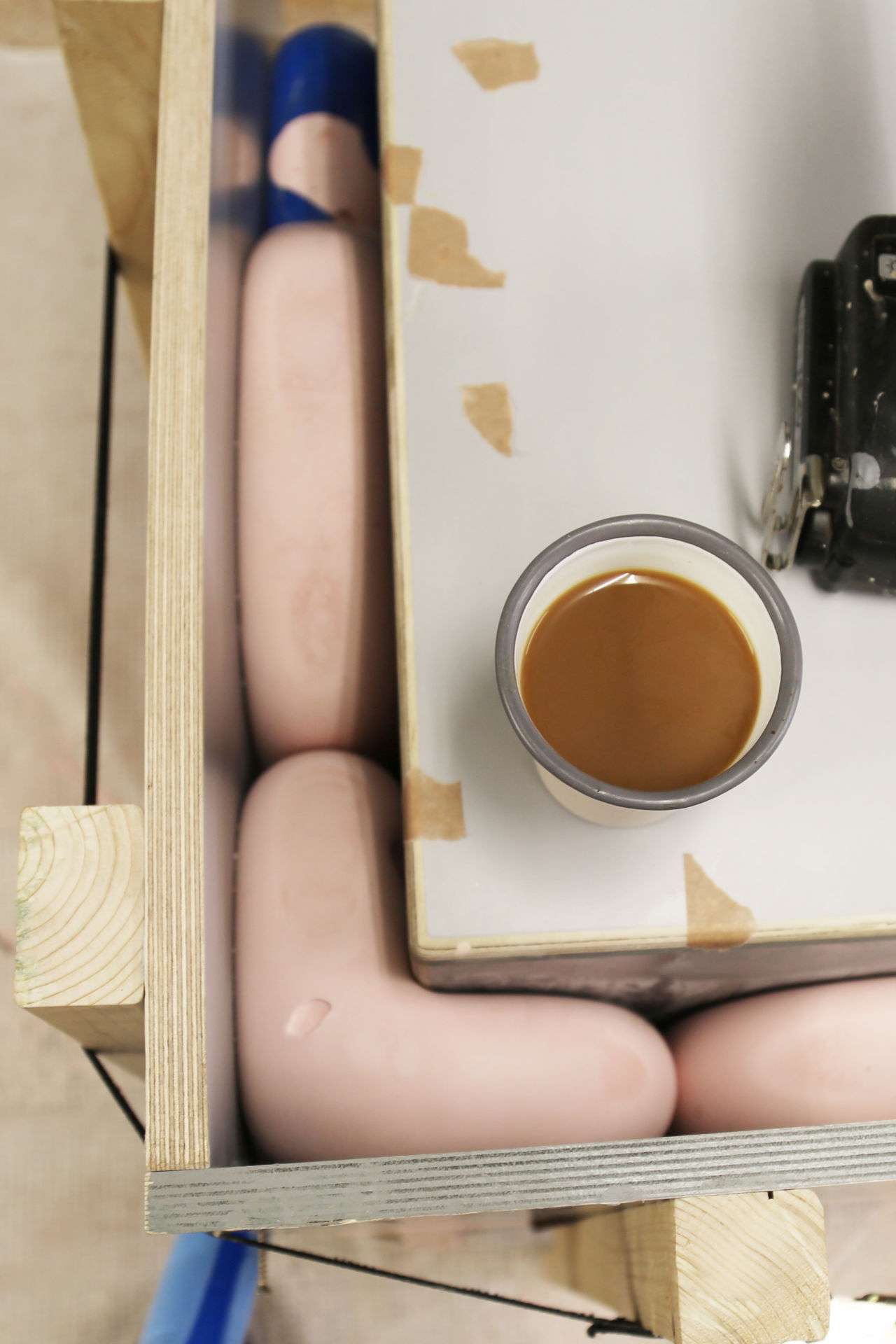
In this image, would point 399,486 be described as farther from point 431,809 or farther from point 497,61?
point 497,61

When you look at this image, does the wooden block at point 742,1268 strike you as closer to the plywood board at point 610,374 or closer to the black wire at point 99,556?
the plywood board at point 610,374

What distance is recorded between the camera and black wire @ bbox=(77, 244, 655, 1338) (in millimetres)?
591

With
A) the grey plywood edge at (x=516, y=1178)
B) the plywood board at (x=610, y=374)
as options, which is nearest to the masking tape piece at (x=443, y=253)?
the plywood board at (x=610, y=374)

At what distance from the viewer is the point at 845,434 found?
1.56 ft

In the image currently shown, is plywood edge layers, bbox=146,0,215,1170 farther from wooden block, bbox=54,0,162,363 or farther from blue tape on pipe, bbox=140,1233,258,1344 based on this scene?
blue tape on pipe, bbox=140,1233,258,1344

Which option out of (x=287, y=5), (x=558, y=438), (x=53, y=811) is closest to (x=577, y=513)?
(x=558, y=438)

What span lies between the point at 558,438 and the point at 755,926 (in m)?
0.26

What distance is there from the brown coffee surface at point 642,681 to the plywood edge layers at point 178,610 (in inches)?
6.3

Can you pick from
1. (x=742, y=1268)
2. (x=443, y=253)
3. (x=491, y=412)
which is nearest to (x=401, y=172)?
(x=443, y=253)

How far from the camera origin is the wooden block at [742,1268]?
1.40ft


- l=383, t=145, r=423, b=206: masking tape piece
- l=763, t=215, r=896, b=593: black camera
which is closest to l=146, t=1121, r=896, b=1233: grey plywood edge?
l=763, t=215, r=896, b=593: black camera

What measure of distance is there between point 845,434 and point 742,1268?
38cm

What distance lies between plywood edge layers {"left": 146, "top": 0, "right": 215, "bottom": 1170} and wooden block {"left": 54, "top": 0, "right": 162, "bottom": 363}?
2.1 inches

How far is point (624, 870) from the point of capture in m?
0.46
